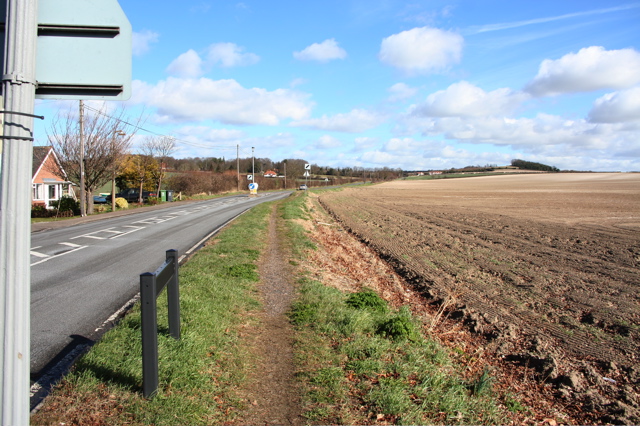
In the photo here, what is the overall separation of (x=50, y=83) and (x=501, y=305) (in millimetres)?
7819

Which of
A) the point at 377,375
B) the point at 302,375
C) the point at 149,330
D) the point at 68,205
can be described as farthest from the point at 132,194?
the point at 377,375

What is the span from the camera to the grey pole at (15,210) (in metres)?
2.38

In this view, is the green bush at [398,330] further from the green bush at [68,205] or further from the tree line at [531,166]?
the tree line at [531,166]

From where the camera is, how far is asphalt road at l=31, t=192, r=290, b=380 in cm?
579

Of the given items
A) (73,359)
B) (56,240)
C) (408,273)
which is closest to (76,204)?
(56,240)

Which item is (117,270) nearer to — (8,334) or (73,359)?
(73,359)

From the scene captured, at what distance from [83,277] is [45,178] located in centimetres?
3508

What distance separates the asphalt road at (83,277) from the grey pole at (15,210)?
100 inches

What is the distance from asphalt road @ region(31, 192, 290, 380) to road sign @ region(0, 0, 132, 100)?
11.0 feet

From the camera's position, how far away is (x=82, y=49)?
8.79 ft

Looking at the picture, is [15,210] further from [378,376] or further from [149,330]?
[378,376]

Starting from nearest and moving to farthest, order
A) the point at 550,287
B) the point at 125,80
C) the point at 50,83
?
1. the point at 50,83
2. the point at 125,80
3. the point at 550,287

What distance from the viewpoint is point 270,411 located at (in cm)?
380

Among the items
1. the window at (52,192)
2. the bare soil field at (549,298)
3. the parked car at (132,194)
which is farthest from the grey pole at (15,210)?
the parked car at (132,194)
